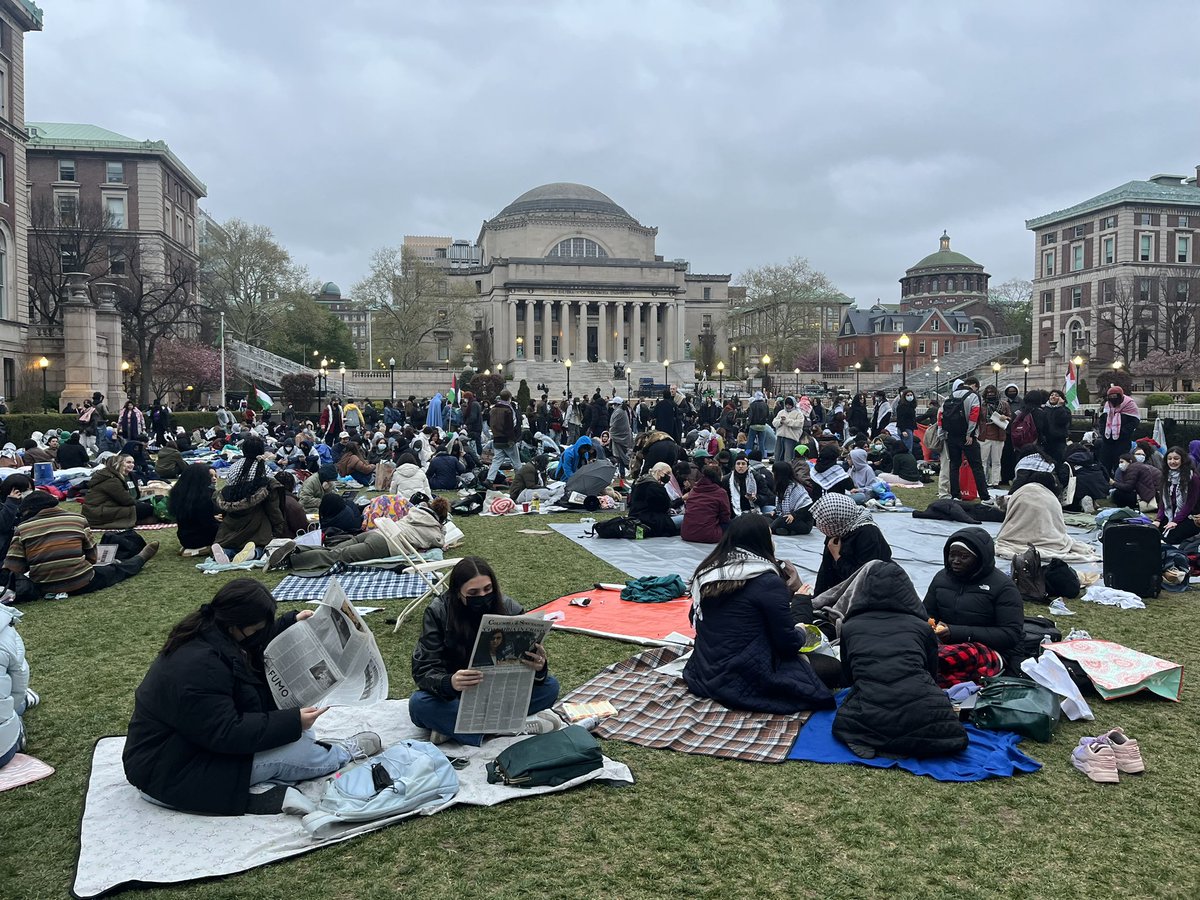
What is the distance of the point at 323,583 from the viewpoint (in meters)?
8.48

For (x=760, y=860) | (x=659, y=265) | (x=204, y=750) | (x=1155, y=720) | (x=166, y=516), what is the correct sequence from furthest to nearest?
(x=659, y=265)
(x=166, y=516)
(x=1155, y=720)
(x=204, y=750)
(x=760, y=860)

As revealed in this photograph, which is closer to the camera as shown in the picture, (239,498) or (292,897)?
(292,897)

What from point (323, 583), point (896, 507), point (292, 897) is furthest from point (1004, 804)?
point (896, 507)

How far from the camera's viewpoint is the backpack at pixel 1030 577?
779 cm

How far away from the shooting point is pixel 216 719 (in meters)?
3.69

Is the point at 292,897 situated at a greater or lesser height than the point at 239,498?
lesser

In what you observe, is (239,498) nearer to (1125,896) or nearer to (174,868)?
(174,868)

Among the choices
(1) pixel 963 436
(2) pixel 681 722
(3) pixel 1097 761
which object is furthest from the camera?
(1) pixel 963 436

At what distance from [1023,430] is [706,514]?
6538mm

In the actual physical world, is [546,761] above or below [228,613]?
below

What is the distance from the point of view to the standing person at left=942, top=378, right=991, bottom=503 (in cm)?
1352

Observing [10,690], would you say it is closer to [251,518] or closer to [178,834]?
[178,834]

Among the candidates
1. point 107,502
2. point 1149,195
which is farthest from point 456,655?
point 1149,195

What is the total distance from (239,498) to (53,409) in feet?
86.0
